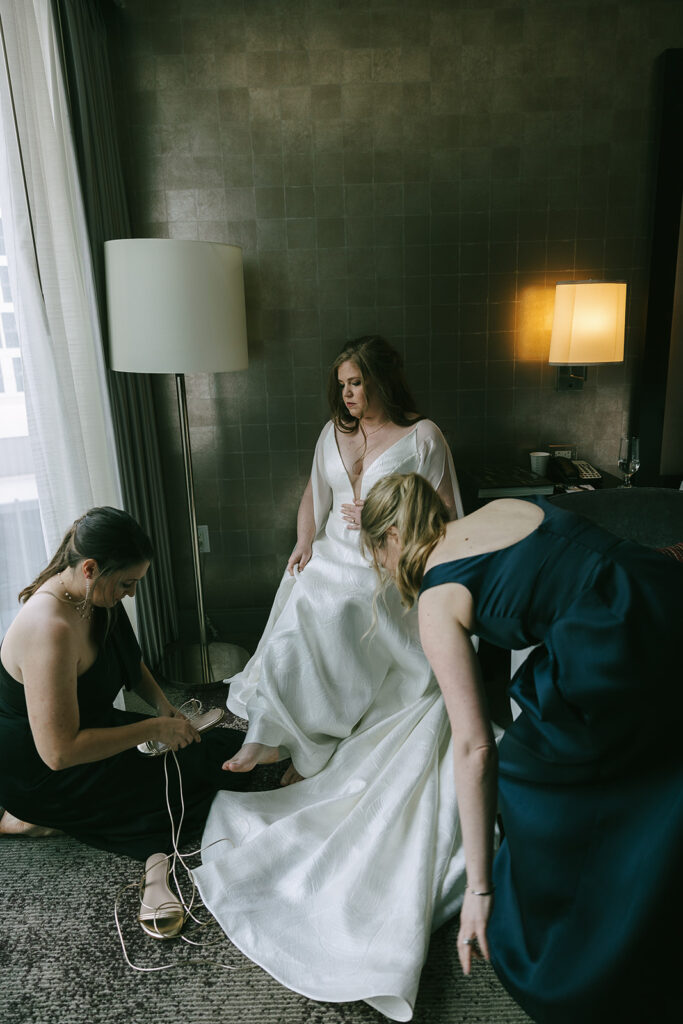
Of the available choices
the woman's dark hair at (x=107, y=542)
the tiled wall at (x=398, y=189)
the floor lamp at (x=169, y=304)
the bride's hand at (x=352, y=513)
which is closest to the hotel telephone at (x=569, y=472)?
the tiled wall at (x=398, y=189)

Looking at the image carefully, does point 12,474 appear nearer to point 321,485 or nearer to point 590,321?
point 321,485

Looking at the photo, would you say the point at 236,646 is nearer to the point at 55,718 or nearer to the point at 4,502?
the point at 4,502

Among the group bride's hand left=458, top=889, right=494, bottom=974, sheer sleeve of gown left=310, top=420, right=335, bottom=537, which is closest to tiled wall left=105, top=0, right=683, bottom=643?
sheer sleeve of gown left=310, top=420, right=335, bottom=537

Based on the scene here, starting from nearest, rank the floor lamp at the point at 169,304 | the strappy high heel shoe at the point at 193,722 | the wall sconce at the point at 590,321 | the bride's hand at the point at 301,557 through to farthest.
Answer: the strappy high heel shoe at the point at 193,722
the floor lamp at the point at 169,304
the bride's hand at the point at 301,557
the wall sconce at the point at 590,321

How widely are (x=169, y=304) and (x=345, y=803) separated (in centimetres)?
172

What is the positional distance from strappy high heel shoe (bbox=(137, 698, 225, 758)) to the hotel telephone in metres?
1.72

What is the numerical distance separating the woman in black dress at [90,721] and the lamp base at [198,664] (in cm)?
75

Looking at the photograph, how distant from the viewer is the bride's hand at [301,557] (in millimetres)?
2612

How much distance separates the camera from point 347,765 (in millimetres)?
2014

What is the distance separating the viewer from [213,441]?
3.14 meters

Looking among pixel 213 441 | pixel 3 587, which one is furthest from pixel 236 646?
pixel 3 587

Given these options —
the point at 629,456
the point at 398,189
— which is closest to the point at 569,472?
the point at 629,456

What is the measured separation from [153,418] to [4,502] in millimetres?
1069

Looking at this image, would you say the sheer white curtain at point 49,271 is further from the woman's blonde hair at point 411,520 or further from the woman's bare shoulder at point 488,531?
the woman's bare shoulder at point 488,531
